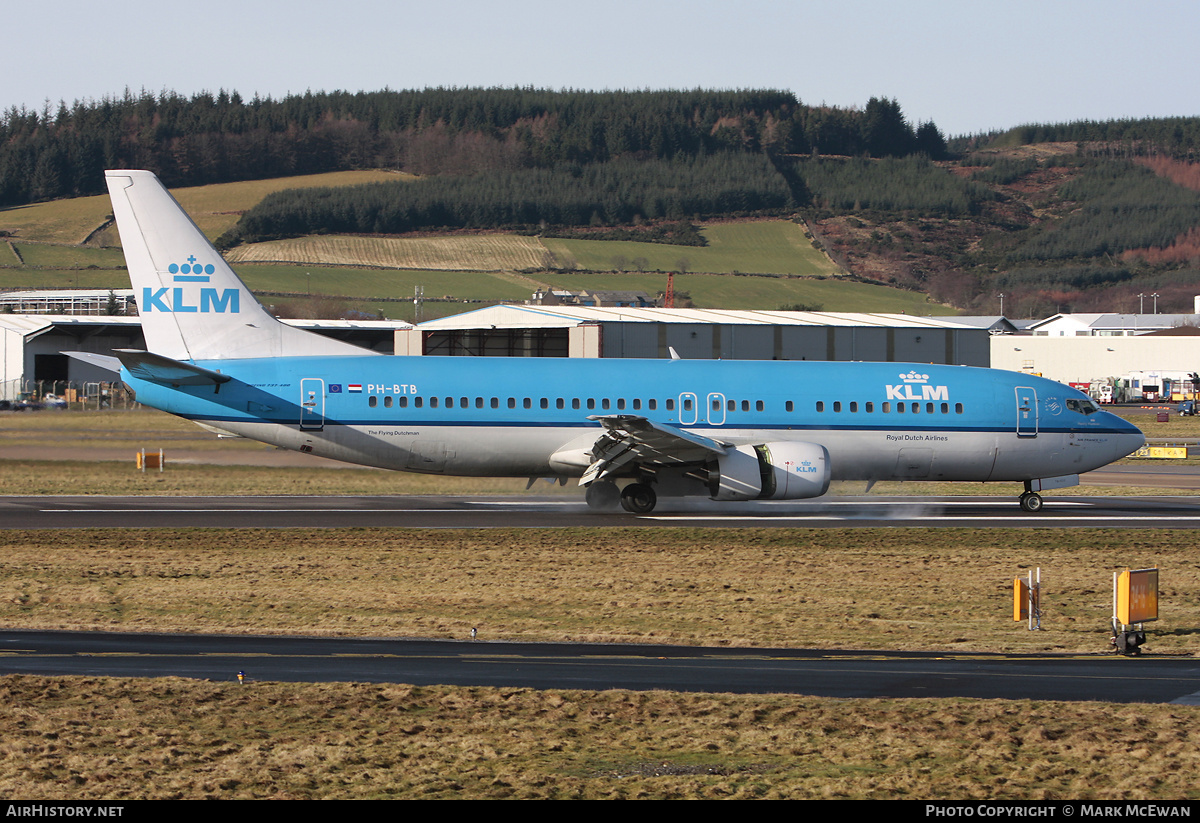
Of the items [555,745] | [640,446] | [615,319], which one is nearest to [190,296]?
[640,446]

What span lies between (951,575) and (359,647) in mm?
12749

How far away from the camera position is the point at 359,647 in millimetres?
16719

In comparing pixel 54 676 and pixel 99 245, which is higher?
pixel 99 245

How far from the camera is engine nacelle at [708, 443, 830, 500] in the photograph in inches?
1275

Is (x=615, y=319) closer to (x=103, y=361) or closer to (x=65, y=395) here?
(x=65, y=395)

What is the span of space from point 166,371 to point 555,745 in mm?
23079

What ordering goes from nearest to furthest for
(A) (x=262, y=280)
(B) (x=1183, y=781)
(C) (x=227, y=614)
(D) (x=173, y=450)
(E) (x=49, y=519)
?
1. (B) (x=1183, y=781)
2. (C) (x=227, y=614)
3. (E) (x=49, y=519)
4. (D) (x=173, y=450)
5. (A) (x=262, y=280)

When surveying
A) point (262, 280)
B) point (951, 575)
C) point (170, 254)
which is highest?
point (262, 280)

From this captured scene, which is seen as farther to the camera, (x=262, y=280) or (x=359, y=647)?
(x=262, y=280)

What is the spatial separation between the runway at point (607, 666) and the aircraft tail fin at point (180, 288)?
1706cm

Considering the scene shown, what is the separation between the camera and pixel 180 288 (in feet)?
109

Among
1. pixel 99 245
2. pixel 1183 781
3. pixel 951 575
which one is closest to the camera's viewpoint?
pixel 1183 781
